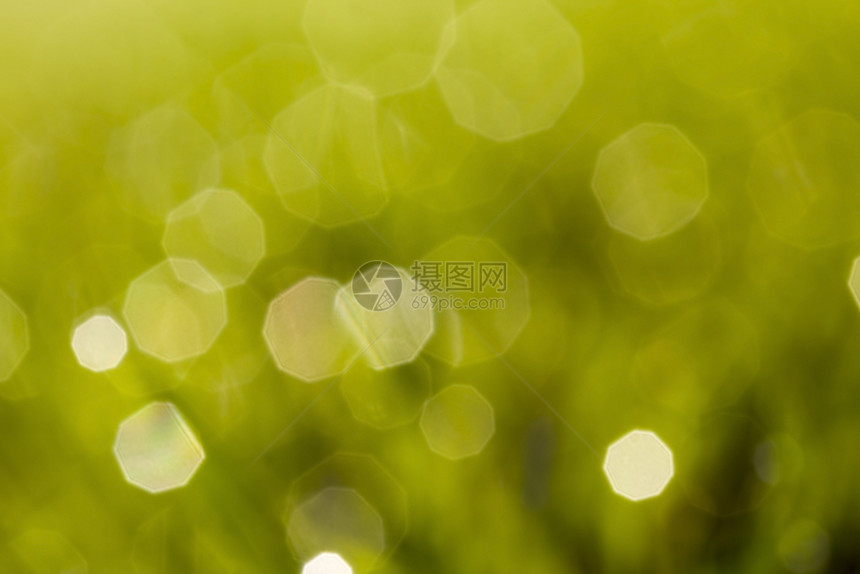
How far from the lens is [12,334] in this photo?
1.34ft

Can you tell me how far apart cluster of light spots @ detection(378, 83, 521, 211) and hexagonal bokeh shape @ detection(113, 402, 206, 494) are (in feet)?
0.76

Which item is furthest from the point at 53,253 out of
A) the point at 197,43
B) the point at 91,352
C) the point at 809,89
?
the point at 809,89

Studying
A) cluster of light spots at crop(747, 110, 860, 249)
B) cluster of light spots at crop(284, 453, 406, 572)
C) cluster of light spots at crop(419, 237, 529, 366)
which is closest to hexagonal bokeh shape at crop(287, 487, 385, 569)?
cluster of light spots at crop(284, 453, 406, 572)

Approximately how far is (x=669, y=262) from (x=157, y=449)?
15.6 inches

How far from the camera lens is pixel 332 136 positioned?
0.45m

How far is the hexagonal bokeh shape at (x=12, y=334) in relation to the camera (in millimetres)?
408

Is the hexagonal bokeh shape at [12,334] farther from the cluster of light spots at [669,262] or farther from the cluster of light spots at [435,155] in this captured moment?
the cluster of light spots at [669,262]

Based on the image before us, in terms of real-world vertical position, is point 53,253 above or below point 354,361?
above

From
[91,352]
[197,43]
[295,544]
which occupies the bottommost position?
[295,544]

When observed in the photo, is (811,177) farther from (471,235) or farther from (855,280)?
(471,235)

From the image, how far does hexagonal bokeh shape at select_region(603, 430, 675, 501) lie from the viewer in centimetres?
36

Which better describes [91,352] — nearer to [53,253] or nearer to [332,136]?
[53,253]

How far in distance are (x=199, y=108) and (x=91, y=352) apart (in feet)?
0.67

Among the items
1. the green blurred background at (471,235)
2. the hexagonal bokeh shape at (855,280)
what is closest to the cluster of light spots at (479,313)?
the green blurred background at (471,235)
